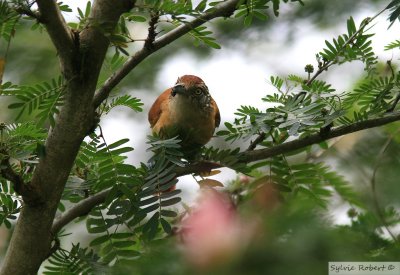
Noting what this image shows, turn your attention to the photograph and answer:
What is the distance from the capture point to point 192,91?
3.61 m

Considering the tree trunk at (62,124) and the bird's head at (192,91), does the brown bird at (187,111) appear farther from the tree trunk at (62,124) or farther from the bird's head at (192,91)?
the tree trunk at (62,124)

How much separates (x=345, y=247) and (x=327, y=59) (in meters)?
1.78

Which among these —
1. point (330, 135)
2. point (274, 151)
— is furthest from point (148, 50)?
point (330, 135)

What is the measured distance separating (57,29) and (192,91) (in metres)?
1.70

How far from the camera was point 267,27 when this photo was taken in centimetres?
554

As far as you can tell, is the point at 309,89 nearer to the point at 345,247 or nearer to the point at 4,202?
the point at 4,202

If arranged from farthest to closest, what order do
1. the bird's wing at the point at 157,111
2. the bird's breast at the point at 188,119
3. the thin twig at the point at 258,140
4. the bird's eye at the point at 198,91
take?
1. the bird's eye at the point at 198,91
2. the bird's wing at the point at 157,111
3. the bird's breast at the point at 188,119
4. the thin twig at the point at 258,140

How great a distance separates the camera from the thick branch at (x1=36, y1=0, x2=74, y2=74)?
75.2 inches

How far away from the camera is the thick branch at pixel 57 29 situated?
191cm

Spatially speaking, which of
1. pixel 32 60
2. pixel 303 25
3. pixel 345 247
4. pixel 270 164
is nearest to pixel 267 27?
pixel 303 25

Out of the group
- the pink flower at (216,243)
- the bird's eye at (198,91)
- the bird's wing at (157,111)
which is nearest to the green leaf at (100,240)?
the bird's wing at (157,111)

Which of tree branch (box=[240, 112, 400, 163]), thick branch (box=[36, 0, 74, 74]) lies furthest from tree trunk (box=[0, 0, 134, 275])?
tree branch (box=[240, 112, 400, 163])

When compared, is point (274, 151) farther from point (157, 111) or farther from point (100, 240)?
point (157, 111)

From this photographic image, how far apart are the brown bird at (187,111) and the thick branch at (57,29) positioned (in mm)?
1047
